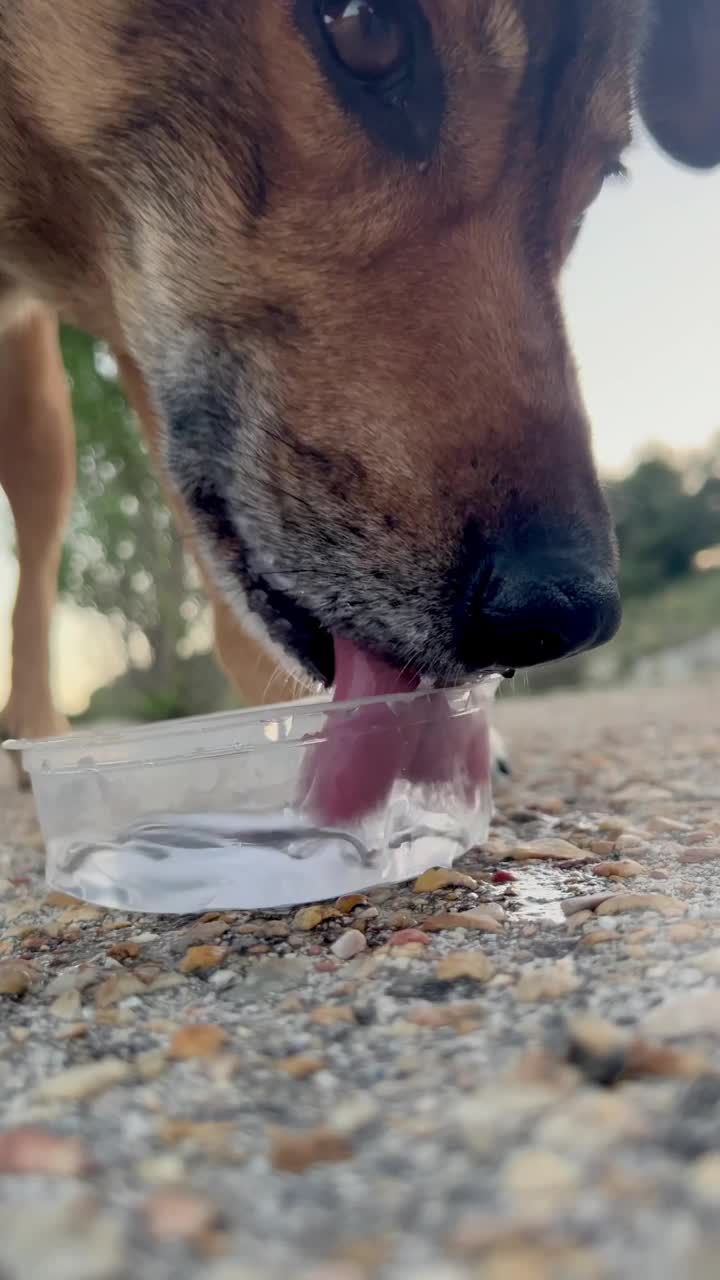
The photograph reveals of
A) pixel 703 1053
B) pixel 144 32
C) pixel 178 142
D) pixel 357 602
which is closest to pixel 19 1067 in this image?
pixel 703 1053

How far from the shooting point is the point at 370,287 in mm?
1641

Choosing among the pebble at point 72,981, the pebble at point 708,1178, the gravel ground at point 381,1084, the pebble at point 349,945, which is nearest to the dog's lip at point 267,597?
the gravel ground at point 381,1084

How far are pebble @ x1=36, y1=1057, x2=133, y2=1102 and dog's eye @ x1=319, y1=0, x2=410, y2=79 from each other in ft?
4.79

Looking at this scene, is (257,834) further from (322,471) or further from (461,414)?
(461,414)

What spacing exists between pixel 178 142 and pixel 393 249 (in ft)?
1.39

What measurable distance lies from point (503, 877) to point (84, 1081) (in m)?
0.84

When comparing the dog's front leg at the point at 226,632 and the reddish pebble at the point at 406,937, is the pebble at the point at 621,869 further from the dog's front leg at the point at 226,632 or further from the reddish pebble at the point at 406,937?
the dog's front leg at the point at 226,632

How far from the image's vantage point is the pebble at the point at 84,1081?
944 millimetres

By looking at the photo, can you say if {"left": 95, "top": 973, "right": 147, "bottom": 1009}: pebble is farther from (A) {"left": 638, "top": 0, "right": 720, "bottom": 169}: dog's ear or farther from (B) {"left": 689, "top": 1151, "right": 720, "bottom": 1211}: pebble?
(A) {"left": 638, "top": 0, "right": 720, "bottom": 169}: dog's ear

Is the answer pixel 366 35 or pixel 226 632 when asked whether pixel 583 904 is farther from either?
pixel 226 632

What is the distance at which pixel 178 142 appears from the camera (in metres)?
1.72

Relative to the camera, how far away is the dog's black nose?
1444 millimetres

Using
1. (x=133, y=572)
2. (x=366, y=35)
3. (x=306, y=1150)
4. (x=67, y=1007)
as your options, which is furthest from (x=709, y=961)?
(x=133, y=572)

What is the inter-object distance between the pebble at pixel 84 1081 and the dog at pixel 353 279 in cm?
78
